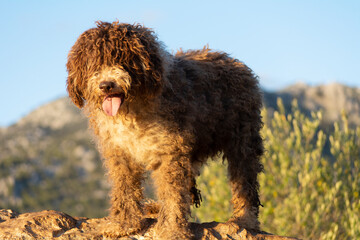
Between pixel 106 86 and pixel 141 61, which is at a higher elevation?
pixel 141 61

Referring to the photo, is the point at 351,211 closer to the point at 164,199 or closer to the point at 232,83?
the point at 232,83

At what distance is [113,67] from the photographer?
5215 millimetres

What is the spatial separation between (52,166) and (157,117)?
2994 inches

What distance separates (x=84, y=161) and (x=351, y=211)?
2815 inches

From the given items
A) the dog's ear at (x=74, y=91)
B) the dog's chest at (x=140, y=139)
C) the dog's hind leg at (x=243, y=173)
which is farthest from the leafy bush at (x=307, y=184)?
the dog's ear at (x=74, y=91)

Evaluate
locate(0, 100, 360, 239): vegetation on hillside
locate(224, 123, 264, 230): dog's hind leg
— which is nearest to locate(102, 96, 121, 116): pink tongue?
locate(224, 123, 264, 230): dog's hind leg

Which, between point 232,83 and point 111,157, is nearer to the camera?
point 111,157

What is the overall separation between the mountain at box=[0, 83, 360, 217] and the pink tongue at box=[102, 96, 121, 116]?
42636mm

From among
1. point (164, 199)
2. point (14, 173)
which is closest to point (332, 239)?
point (164, 199)

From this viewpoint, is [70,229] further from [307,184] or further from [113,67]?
[307,184]

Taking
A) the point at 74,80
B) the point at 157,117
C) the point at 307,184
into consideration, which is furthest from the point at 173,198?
the point at 307,184

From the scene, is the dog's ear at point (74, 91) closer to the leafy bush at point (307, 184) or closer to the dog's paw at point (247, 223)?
the dog's paw at point (247, 223)

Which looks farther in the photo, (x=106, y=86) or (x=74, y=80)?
(x=74, y=80)

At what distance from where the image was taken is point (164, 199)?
5750 mm
